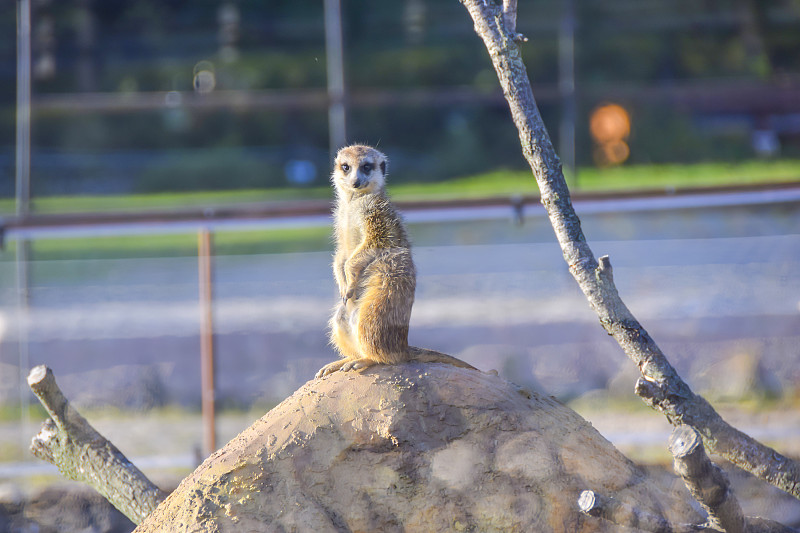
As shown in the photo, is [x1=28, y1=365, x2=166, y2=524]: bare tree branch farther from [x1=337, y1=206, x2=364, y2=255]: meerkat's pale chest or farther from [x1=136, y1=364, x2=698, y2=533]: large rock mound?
[x1=337, y1=206, x2=364, y2=255]: meerkat's pale chest

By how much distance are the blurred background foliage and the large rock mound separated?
32.9ft

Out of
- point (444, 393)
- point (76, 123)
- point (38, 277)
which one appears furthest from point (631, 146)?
point (444, 393)

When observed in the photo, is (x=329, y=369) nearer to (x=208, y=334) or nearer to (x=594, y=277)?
(x=594, y=277)

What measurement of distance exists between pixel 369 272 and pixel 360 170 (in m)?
0.42

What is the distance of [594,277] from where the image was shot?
2111mm

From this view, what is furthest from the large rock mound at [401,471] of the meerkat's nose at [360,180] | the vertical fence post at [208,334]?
the vertical fence post at [208,334]

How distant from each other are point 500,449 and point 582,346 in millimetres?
3102

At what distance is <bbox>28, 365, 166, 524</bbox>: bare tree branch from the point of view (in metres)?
2.26

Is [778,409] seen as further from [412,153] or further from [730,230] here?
[412,153]

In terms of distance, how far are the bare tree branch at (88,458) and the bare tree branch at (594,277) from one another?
1.22 m

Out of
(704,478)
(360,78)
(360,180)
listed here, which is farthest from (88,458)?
(360,78)

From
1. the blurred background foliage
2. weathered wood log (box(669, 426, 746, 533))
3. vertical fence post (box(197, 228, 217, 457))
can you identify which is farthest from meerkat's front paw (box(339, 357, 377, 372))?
the blurred background foliage

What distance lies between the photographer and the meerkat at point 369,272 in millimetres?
2150

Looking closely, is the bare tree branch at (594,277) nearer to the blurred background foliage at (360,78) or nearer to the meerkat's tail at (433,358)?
the meerkat's tail at (433,358)
